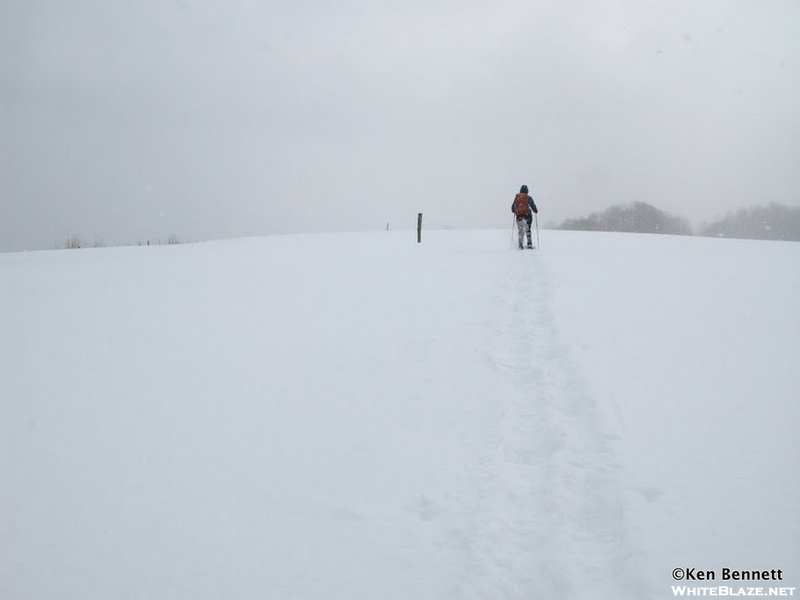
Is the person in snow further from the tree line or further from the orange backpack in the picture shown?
the tree line

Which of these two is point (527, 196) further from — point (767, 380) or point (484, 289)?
point (767, 380)

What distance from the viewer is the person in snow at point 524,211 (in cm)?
1578

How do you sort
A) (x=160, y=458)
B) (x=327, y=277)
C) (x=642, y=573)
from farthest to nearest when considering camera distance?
(x=327, y=277), (x=160, y=458), (x=642, y=573)

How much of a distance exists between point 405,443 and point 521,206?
38.2 ft

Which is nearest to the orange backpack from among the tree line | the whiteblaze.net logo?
the whiteblaze.net logo

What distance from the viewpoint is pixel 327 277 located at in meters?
12.4

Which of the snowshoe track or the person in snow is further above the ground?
the person in snow

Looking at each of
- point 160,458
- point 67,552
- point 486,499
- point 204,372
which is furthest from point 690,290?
point 67,552

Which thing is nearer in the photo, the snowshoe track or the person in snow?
the snowshoe track

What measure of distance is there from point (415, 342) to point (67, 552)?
4.88 meters

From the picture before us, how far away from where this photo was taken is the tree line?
77.9 m

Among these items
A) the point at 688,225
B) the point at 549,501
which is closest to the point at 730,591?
the point at 549,501

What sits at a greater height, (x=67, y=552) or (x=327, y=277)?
(x=327, y=277)

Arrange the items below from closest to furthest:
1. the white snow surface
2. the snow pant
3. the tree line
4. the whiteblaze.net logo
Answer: the whiteblaze.net logo → the white snow surface → the snow pant → the tree line
